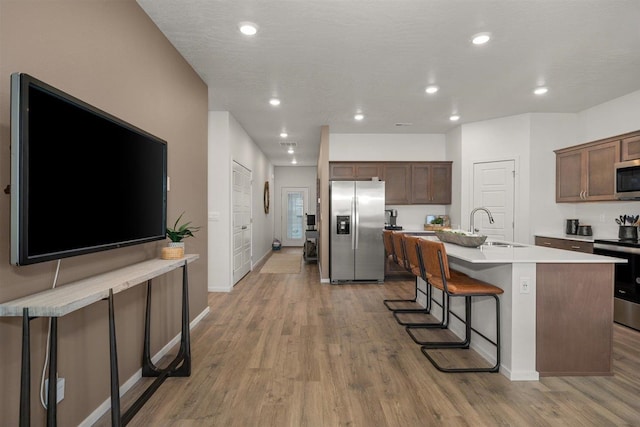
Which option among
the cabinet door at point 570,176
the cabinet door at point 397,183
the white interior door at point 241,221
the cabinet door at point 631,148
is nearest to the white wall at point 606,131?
the cabinet door at point 570,176

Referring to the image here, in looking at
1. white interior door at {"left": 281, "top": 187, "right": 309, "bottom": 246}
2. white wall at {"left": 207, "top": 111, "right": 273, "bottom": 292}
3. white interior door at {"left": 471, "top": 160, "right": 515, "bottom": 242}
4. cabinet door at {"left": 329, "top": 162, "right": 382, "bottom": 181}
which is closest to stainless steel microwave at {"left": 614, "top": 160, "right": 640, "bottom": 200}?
white interior door at {"left": 471, "top": 160, "right": 515, "bottom": 242}

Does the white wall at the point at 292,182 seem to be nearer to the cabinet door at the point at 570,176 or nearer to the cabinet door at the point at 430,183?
the cabinet door at the point at 430,183

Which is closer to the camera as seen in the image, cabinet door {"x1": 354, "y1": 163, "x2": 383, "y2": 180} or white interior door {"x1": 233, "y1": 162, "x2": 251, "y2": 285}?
white interior door {"x1": 233, "y1": 162, "x2": 251, "y2": 285}

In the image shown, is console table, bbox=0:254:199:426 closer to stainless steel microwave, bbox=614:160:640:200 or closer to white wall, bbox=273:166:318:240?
stainless steel microwave, bbox=614:160:640:200

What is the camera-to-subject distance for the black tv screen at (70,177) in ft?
3.90

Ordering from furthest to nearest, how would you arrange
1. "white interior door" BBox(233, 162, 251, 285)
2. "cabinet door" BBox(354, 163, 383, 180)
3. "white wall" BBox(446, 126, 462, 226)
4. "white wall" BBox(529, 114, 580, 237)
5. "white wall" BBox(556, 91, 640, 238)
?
"cabinet door" BBox(354, 163, 383, 180)
"white wall" BBox(446, 126, 462, 226)
"white interior door" BBox(233, 162, 251, 285)
"white wall" BBox(529, 114, 580, 237)
"white wall" BBox(556, 91, 640, 238)

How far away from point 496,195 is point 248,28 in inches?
177

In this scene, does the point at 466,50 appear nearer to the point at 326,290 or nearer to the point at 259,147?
the point at 326,290

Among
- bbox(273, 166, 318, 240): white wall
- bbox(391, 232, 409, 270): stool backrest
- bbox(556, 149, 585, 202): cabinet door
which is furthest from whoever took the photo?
bbox(273, 166, 318, 240): white wall

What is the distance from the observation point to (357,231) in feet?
18.3

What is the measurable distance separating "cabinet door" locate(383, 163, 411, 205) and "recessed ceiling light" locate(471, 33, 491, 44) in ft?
11.0

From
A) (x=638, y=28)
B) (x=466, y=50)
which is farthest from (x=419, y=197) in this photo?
(x=638, y=28)

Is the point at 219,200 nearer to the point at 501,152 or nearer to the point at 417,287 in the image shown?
the point at 417,287

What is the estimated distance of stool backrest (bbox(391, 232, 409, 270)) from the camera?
354cm
